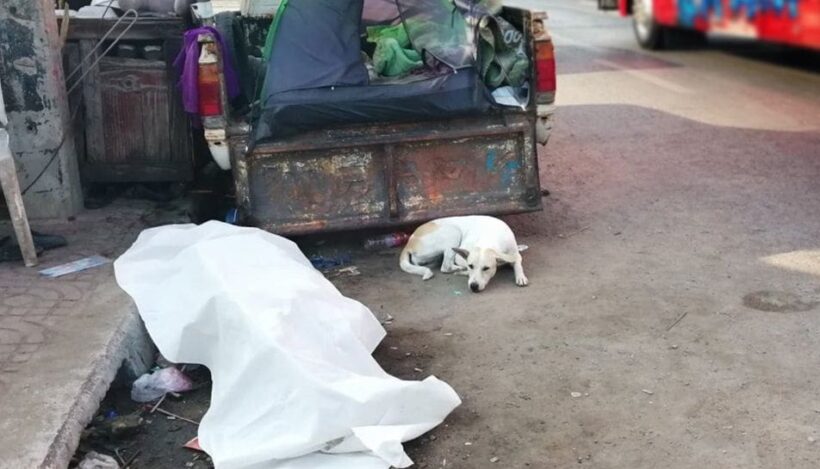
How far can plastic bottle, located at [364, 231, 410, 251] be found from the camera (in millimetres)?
6230

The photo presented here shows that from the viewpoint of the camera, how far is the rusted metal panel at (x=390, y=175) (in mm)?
5855

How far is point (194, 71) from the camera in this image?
227 inches

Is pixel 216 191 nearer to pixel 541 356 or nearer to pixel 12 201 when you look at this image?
pixel 12 201

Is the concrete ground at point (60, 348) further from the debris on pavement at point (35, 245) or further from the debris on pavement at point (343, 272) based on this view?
the debris on pavement at point (343, 272)

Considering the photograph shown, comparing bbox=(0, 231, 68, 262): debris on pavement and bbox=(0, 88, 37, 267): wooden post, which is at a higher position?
bbox=(0, 88, 37, 267): wooden post

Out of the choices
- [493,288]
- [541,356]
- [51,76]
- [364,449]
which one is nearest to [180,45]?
[51,76]

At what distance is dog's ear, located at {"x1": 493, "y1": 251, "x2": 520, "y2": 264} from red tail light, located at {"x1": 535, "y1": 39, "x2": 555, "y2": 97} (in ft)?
3.63

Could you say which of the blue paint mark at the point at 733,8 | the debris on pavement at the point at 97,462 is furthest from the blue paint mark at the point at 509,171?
the blue paint mark at the point at 733,8

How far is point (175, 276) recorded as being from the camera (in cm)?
473

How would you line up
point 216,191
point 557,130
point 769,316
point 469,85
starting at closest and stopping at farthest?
point 769,316 → point 469,85 → point 216,191 → point 557,130

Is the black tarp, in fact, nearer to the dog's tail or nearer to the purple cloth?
the purple cloth

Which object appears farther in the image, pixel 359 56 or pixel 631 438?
pixel 359 56

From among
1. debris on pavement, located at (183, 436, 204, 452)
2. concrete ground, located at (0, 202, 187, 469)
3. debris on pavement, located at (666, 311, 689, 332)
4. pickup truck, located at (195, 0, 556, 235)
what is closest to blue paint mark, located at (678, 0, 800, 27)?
pickup truck, located at (195, 0, 556, 235)

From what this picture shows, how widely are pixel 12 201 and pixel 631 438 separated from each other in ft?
11.5
